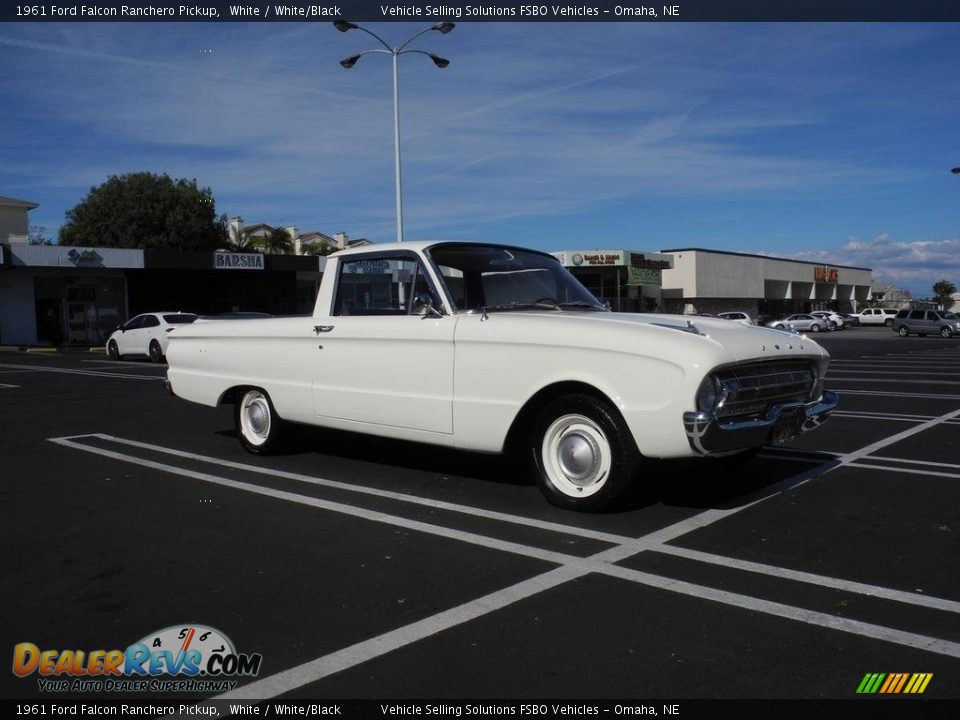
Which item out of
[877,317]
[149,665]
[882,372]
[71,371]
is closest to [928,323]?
[877,317]

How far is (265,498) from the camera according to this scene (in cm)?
576

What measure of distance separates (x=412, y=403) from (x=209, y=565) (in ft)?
6.60

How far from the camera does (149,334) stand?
77.2 feet

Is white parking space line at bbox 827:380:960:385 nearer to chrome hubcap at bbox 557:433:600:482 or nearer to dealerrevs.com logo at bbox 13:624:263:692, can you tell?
chrome hubcap at bbox 557:433:600:482

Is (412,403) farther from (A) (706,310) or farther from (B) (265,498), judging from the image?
(A) (706,310)

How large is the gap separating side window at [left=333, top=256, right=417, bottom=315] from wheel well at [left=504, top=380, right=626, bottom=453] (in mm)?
1322

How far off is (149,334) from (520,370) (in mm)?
20755

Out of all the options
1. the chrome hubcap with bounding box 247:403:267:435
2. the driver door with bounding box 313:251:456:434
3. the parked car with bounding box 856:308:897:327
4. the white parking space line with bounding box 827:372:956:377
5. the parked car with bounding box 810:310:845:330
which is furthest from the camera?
the parked car with bounding box 856:308:897:327

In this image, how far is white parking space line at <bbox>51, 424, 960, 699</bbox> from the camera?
120 inches

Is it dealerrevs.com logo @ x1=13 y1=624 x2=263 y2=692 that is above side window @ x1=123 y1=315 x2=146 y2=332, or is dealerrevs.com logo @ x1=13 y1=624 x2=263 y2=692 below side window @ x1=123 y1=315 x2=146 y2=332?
below

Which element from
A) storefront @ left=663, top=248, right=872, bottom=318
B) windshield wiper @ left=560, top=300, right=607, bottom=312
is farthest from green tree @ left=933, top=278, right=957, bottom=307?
windshield wiper @ left=560, top=300, right=607, bottom=312

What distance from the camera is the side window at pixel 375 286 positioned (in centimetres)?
619

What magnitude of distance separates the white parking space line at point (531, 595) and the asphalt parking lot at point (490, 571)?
1cm

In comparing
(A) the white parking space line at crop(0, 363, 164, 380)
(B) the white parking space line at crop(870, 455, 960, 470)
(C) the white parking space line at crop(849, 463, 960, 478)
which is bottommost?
(A) the white parking space line at crop(0, 363, 164, 380)
